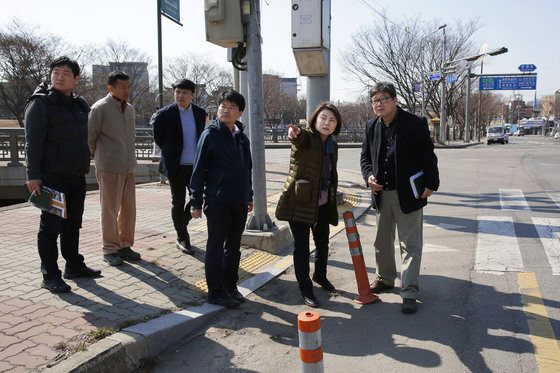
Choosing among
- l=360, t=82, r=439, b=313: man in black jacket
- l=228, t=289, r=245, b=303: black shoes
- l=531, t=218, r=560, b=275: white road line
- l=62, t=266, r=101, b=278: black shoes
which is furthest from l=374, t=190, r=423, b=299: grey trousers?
l=62, t=266, r=101, b=278: black shoes

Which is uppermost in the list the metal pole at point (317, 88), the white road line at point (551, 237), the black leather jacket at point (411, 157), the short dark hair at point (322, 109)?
the metal pole at point (317, 88)

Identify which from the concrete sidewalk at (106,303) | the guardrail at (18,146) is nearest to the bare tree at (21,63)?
the guardrail at (18,146)

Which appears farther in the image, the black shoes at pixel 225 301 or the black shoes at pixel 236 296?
the black shoes at pixel 236 296

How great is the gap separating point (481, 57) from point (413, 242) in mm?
32726

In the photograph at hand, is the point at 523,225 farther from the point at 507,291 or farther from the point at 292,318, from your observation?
the point at 292,318

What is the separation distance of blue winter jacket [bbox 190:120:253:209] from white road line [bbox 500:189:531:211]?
665cm

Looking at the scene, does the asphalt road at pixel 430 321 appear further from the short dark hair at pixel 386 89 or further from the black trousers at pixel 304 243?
the short dark hair at pixel 386 89

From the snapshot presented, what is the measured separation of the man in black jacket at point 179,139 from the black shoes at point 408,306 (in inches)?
103

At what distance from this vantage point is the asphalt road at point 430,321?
3107 millimetres

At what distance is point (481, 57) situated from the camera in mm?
31953

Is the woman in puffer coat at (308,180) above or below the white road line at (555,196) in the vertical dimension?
above

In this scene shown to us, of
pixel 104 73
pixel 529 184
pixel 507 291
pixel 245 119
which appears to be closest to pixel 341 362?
pixel 507 291

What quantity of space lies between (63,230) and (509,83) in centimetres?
4463

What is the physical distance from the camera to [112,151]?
15.2 ft
